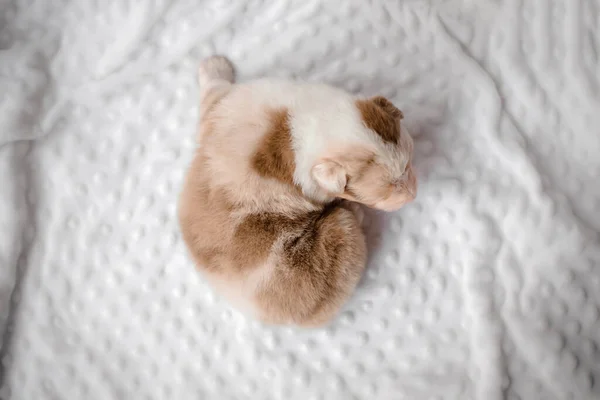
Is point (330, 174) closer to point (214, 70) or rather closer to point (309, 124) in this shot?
point (309, 124)

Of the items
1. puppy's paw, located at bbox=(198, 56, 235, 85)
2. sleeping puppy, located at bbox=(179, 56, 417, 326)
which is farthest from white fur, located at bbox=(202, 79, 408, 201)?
puppy's paw, located at bbox=(198, 56, 235, 85)

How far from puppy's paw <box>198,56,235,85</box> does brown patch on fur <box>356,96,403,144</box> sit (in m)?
0.35

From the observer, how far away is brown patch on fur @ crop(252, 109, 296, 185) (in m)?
0.90

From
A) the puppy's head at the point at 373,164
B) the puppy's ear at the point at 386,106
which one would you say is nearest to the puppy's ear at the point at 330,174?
the puppy's head at the point at 373,164

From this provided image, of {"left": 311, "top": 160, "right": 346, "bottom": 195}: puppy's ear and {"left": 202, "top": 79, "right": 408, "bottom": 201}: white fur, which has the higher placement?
{"left": 202, "top": 79, "right": 408, "bottom": 201}: white fur

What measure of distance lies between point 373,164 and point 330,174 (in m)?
0.08

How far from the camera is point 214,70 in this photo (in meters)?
1.10

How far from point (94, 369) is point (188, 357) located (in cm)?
23

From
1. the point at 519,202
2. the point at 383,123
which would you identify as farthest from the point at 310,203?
the point at 519,202

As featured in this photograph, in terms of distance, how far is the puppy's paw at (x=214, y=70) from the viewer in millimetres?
1093

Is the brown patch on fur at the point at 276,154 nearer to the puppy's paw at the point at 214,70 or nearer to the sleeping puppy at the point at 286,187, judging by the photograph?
the sleeping puppy at the point at 286,187

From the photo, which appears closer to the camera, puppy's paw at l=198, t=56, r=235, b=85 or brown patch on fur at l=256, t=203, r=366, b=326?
brown patch on fur at l=256, t=203, r=366, b=326

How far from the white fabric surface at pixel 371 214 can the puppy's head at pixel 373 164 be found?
16 cm

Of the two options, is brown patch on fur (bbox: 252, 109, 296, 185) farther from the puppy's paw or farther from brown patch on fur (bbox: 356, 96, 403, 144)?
the puppy's paw
